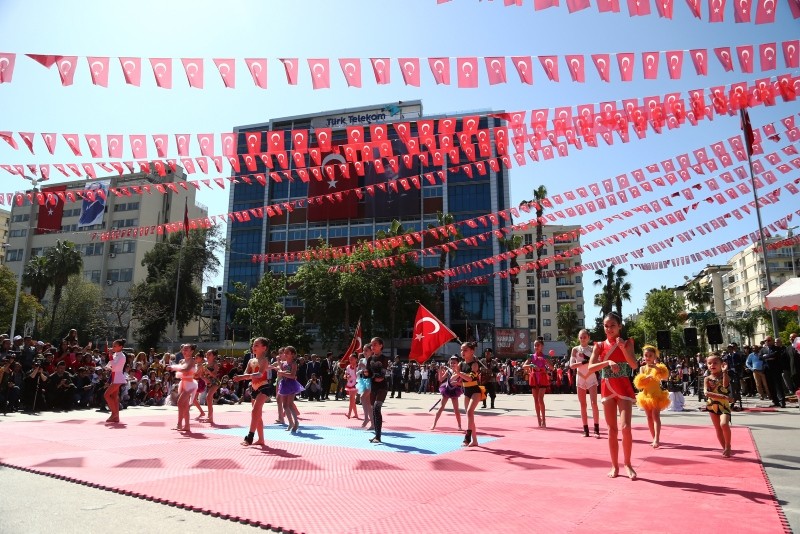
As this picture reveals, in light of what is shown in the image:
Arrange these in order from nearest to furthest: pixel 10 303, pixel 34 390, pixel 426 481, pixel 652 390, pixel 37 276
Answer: pixel 426 481 < pixel 652 390 < pixel 34 390 < pixel 10 303 < pixel 37 276

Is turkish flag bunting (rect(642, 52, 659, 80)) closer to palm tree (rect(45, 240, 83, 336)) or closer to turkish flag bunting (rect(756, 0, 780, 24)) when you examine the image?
turkish flag bunting (rect(756, 0, 780, 24))

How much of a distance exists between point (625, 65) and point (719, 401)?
20.2 ft

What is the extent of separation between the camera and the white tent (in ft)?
53.5

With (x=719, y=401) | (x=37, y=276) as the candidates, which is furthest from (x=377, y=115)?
(x=719, y=401)

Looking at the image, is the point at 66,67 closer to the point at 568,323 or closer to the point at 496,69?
the point at 496,69

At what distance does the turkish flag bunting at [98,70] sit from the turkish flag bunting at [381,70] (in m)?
4.84

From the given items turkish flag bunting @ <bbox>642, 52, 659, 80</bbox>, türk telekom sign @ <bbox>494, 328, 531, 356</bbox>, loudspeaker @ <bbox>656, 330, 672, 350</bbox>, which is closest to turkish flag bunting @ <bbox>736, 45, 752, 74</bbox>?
turkish flag bunting @ <bbox>642, 52, 659, 80</bbox>

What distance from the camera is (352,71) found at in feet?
31.7

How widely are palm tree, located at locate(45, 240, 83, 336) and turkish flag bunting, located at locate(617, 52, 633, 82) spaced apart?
194ft

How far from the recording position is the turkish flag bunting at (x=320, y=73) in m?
9.60

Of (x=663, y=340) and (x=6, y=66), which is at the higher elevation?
(x=6, y=66)

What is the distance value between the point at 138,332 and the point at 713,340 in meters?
53.5

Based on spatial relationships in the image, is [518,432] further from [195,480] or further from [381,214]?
[381,214]

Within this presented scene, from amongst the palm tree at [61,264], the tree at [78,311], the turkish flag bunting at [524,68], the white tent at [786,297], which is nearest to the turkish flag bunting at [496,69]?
the turkish flag bunting at [524,68]
